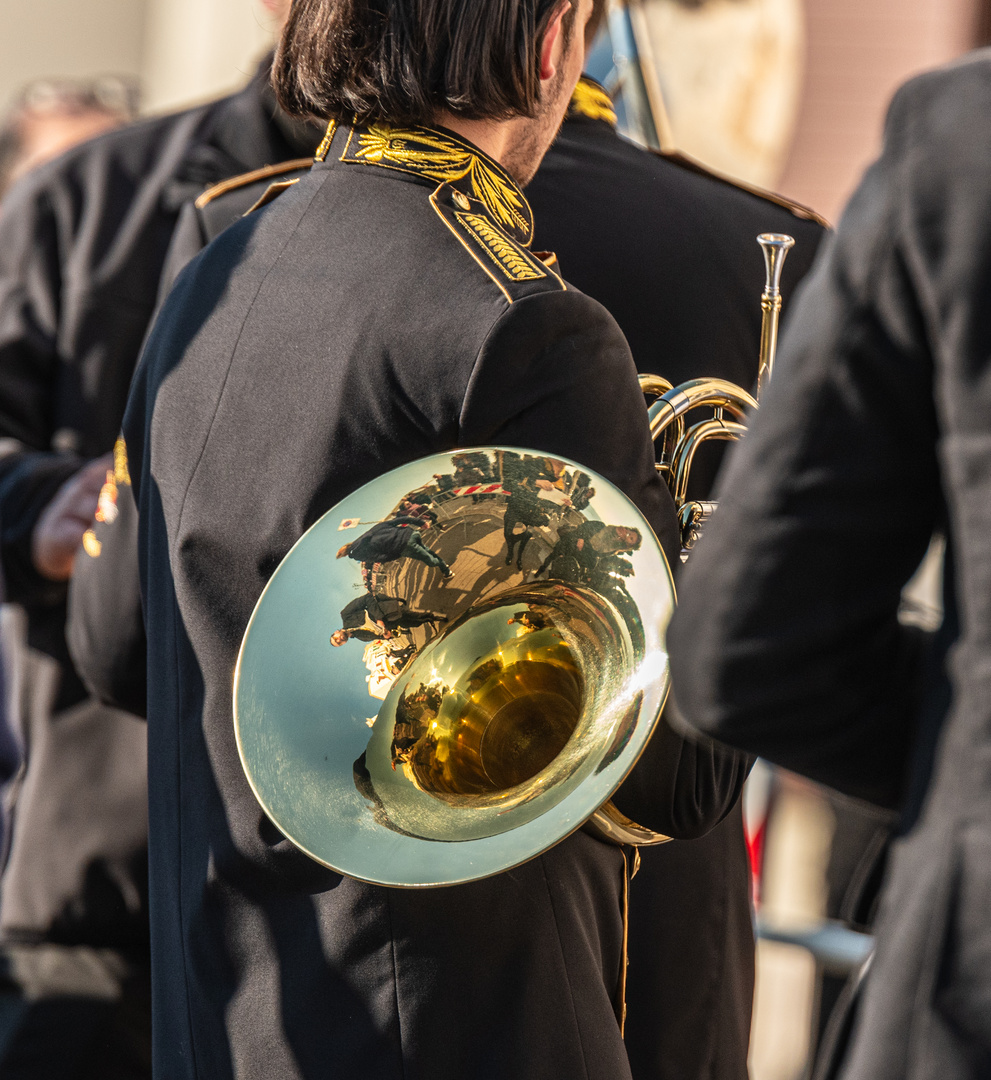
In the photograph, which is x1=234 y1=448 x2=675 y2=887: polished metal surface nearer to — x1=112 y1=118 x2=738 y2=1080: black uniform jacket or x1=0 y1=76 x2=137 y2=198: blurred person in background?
x1=112 y1=118 x2=738 y2=1080: black uniform jacket

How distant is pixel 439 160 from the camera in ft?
4.71

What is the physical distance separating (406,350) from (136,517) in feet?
1.85

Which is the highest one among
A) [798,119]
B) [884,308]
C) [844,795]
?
[884,308]

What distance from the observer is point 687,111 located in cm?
406

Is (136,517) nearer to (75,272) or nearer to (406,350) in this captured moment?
(406,350)

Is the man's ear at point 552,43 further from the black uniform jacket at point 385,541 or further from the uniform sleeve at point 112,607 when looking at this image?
the uniform sleeve at point 112,607

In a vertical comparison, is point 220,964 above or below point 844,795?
below

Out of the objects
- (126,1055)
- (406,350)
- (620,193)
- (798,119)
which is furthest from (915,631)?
(798,119)

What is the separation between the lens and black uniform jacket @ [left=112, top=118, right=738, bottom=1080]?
1.31 m

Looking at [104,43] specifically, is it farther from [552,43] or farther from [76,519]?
[552,43]

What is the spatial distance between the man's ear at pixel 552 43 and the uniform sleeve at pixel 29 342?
1.19 metres

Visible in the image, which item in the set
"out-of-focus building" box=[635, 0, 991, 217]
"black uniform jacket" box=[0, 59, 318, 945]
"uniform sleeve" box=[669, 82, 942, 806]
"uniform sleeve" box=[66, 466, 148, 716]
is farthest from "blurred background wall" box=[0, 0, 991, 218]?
"uniform sleeve" box=[669, 82, 942, 806]

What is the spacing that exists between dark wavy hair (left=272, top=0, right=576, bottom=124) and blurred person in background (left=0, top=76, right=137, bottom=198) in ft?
7.65

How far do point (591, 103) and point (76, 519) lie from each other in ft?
3.34
